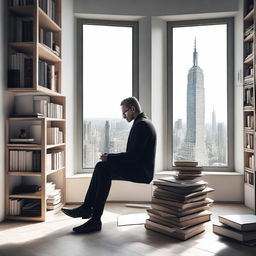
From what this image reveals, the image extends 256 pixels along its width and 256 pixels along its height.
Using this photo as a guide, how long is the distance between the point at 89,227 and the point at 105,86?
223 centimetres

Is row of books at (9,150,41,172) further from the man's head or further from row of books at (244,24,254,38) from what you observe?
row of books at (244,24,254,38)

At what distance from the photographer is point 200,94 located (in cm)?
484

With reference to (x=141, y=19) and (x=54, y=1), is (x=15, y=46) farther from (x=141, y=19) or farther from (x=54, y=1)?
(x=141, y=19)

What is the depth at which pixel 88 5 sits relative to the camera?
461 cm

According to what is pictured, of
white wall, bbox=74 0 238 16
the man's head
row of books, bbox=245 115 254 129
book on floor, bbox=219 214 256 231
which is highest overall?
white wall, bbox=74 0 238 16

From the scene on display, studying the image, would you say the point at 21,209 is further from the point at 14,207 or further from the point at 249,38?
the point at 249,38

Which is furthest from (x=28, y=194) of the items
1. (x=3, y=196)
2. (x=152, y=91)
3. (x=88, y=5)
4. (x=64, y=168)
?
(x=88, y=5)

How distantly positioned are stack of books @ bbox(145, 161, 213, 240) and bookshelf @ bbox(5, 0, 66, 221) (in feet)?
3.75

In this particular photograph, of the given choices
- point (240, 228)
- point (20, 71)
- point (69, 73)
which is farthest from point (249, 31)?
point (20, 71)

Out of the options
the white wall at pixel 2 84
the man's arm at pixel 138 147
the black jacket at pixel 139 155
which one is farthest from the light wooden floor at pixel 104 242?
the man's arm at pixel 138 147

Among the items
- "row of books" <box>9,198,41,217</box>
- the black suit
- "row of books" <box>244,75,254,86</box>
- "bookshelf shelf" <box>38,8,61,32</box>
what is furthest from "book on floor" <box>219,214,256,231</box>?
"bookshelf shelf" <box>38,8,61,32</box>

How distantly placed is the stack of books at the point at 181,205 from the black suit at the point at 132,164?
0.73 feet

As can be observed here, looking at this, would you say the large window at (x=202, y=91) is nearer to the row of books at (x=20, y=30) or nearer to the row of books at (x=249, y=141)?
the row of books at (x=249, y=141)

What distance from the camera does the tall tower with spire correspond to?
481 centimetres
